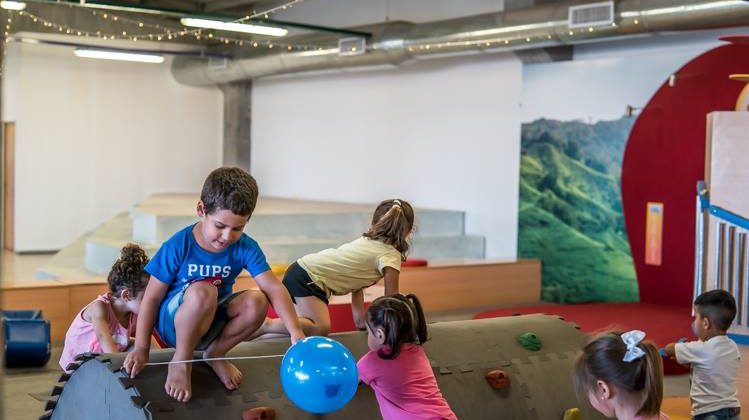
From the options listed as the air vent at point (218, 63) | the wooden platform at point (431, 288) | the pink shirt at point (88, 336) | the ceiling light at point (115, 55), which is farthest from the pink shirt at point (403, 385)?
the air vent at point (218, 63)

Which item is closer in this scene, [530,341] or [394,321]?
[394,321]

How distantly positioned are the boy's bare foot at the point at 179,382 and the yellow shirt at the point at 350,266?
1429 millimetres

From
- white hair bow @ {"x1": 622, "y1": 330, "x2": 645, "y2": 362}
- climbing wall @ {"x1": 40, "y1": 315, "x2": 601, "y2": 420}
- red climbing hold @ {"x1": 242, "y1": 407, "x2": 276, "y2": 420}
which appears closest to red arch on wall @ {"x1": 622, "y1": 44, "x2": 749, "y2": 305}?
climbing wall @ {"x1": 40, "y1": 315, "x2": 601, "y2": 420}

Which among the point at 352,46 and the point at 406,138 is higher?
the point at 352,46

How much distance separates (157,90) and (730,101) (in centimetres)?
931

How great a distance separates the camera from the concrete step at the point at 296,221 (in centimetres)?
963

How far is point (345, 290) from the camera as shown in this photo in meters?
4.75

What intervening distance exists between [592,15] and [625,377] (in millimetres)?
6289

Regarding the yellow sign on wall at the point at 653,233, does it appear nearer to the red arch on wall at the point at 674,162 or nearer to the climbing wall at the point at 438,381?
the red arch on wall at the point at 674,162

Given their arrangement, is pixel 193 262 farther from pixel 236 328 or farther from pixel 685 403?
pixel 685 403

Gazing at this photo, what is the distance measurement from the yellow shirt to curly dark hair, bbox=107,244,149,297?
954mm

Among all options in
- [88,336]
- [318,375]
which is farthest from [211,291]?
[88,336]

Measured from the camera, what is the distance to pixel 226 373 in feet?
11.5

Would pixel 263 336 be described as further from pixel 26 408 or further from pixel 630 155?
pixel 630 155
